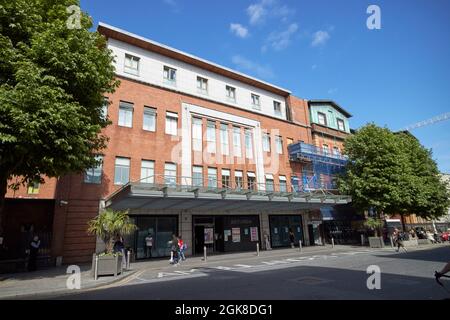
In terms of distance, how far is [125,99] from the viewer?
22.4 metres

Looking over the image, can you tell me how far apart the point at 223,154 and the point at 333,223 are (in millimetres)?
15527

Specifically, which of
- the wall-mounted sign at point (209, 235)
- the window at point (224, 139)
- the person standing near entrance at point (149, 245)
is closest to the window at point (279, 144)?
the window at point (224, 139)

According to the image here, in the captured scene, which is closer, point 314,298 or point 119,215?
point 314,298

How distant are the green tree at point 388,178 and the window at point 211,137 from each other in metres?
14.1

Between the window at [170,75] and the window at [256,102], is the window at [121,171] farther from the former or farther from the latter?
the window at [256,102]

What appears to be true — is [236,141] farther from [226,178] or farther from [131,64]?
[131,64]

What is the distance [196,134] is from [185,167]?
10.6 feet

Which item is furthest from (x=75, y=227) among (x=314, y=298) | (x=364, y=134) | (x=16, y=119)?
(x=364, y=134)

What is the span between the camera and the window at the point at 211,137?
2567 centimetres

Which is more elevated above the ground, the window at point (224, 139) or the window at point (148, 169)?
the window at point (224, 139)

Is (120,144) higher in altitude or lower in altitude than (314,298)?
higher

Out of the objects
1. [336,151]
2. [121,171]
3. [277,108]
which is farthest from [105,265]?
[336,151]

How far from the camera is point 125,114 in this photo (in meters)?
22.4
